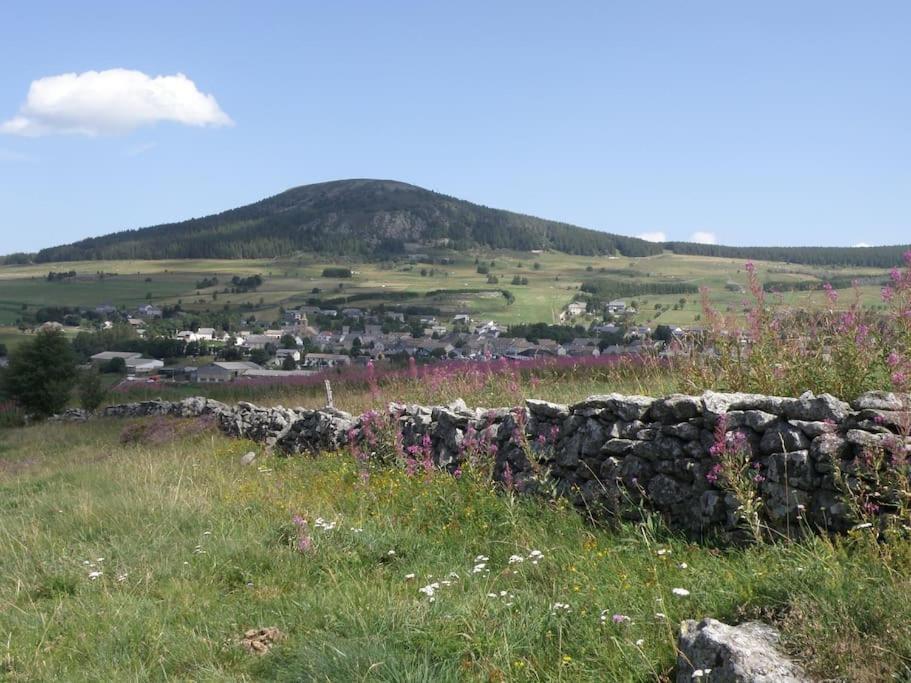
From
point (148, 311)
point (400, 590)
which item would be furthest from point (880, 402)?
point (148, 311)

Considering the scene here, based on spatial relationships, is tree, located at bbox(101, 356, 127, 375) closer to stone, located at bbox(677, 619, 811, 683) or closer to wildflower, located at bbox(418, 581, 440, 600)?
wildflower, located at bbox(418, 581, 440, 600)

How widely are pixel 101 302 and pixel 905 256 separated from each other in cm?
12065

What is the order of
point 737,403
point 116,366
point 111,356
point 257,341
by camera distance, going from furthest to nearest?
point 257,341, point 111,356, point 116,366, point 737,403

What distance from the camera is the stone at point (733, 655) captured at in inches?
120

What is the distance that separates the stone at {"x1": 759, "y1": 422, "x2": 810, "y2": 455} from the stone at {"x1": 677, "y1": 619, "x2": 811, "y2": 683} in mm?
1966

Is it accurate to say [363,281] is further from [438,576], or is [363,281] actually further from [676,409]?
[438,576]

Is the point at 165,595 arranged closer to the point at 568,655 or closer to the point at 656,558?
the point at 568,655

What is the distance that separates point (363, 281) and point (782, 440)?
388ft

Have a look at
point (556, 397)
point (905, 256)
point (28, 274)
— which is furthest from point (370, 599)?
point (28, 274)

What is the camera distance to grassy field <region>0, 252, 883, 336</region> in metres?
86.1

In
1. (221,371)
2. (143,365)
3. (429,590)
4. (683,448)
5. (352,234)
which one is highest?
(352,234)

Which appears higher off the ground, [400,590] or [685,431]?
[685,431]

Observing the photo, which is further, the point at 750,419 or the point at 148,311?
the point at 148,311

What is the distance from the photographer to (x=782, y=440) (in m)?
5.08
